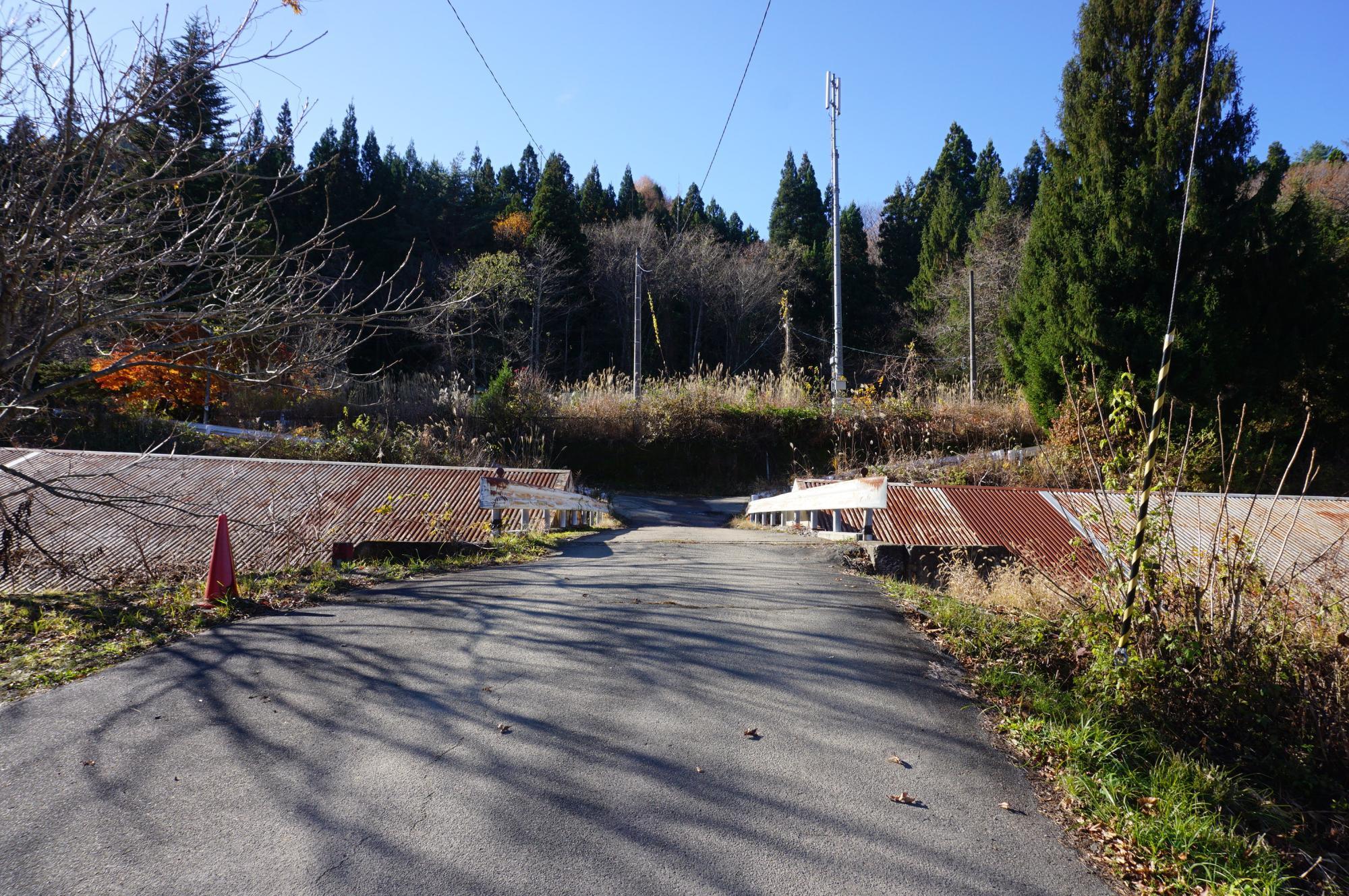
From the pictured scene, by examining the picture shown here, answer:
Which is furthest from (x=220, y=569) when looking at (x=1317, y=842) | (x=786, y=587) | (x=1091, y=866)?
(x=1317, y=842)

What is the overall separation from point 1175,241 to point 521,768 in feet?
60.7

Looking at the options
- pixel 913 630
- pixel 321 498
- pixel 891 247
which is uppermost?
pixel 891 247

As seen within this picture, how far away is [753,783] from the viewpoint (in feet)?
11.1

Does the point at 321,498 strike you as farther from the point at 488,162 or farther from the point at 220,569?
the point at 488,162

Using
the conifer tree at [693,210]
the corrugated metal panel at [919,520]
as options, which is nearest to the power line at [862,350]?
the conifer tree at [693,210]

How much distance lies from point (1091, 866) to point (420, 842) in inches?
96.4

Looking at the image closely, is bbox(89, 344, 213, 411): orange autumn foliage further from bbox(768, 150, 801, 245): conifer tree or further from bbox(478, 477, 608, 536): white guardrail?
bbox(768, 150, 801, 245): conifer tree

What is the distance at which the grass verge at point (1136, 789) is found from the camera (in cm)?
293

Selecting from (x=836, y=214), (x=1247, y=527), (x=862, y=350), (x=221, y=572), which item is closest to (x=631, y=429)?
(x=836, y=214)

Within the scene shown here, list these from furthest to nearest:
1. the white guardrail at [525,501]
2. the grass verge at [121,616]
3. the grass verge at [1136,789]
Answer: the white guardrail at [525,501] < the grass verge at [121,616] < the grass verge at [1136,789]

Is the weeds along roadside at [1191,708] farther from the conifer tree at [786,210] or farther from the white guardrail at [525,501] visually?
the conifer tree at [786,210]

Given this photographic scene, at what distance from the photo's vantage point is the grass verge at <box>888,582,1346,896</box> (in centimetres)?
293

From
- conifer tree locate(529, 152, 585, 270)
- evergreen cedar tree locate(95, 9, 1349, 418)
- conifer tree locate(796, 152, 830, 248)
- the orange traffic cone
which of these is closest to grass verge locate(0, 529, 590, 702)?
the orange traffic cone

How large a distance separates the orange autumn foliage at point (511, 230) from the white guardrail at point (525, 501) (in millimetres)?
33148
